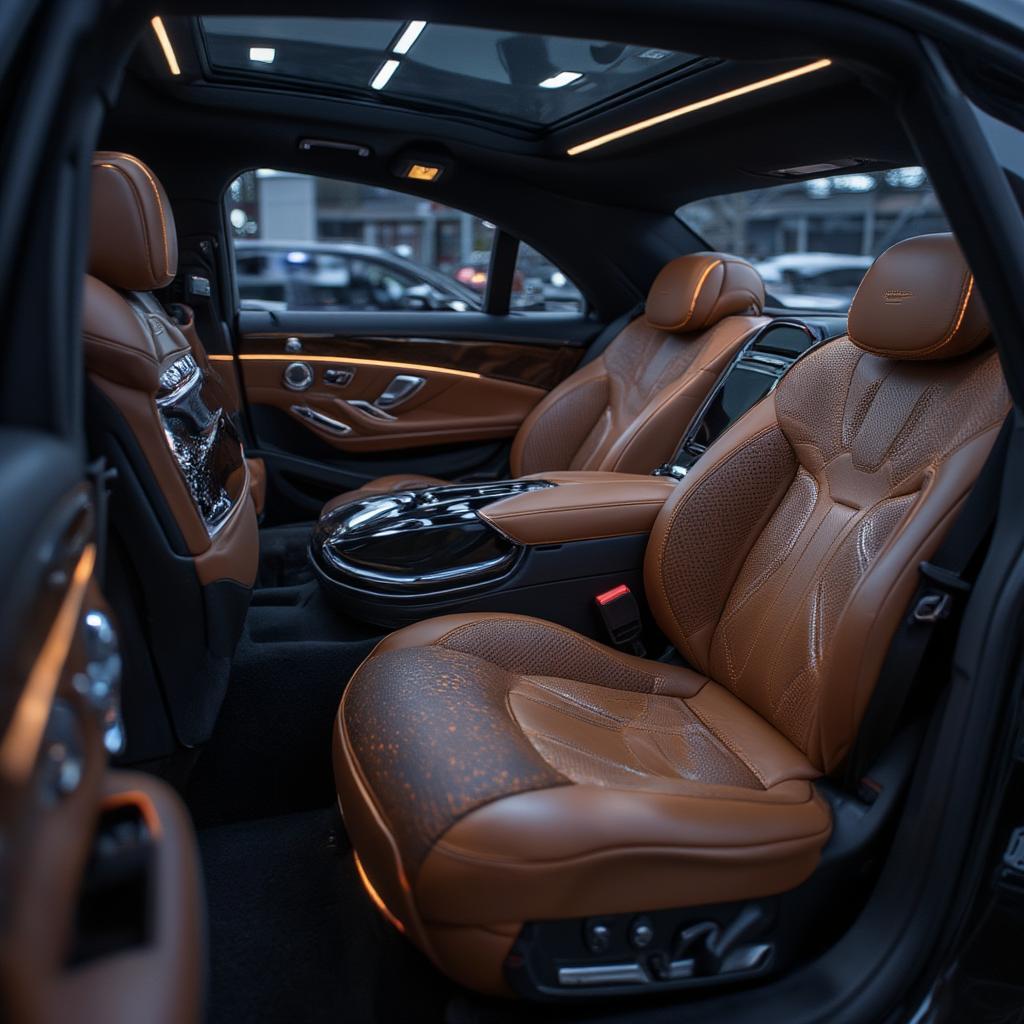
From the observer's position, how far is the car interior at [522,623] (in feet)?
3.28

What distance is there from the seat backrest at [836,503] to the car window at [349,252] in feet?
6.87

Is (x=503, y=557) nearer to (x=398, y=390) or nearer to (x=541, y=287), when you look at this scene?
(x=398, y=390)

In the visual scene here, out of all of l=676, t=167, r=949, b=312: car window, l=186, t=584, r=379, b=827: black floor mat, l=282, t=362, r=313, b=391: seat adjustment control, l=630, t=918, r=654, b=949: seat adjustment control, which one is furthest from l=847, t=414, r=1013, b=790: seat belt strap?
l=676, t=167, r=949, b=312: car window

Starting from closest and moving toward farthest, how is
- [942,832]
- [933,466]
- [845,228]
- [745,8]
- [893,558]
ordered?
[745,8]
[942,832]
[893,558]
[933,466]
[845,228]

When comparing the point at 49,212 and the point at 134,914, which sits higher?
the point at 49,212

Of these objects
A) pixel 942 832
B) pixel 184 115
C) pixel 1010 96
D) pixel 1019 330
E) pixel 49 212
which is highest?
pixel 184 115

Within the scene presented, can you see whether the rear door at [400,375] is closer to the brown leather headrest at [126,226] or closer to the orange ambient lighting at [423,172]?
the orange ambient lighting at [423,172]

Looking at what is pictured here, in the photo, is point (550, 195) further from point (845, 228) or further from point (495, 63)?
point (845, 228)

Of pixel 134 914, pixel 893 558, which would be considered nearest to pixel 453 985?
pixel 134 914

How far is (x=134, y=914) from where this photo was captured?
77 cm

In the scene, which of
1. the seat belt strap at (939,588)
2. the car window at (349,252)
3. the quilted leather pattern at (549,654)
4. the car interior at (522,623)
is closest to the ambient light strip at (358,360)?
the car window at (349,252)

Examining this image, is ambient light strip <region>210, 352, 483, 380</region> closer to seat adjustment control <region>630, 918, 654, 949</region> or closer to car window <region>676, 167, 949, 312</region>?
seat adjustment control <region>630, 918, 654, 949</region>

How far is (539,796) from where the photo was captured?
1208 mm

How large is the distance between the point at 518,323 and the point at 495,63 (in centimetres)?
128
